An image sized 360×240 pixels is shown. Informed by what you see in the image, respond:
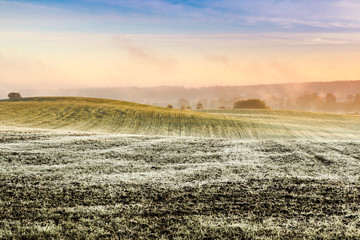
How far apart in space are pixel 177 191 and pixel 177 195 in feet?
1.74

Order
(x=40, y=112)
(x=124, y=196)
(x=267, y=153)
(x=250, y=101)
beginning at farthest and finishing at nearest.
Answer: (x=250, y=101) < (x=40, y=112) < (x=267, y=153) < (x=124, y=196)

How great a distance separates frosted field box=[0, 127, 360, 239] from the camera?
823cm

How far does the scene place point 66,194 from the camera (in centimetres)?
1114

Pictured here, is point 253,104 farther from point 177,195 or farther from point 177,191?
point 177,195

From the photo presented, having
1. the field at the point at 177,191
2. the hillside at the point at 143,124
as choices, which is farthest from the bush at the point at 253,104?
the field at the point at 177,191

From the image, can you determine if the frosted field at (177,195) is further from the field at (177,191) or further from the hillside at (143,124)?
the hillside at (143,124)

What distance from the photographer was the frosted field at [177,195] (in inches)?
324

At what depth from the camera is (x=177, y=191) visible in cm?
1162

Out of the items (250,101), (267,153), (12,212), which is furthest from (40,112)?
(250,101)

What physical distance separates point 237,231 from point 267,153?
46.8 feet

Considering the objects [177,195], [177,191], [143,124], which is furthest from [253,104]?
[177,195]

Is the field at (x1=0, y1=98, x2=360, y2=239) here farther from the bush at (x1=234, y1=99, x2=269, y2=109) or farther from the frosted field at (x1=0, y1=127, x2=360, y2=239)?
the bush at (x1=234, y1=99, x2=269, y2=109)

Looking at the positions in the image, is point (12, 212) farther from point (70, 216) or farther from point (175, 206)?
point (175, 206)

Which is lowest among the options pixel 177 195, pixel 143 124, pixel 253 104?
pixel 177 195
